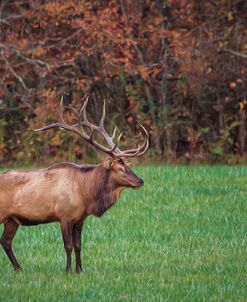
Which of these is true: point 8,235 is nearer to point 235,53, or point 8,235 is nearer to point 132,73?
point 132,73

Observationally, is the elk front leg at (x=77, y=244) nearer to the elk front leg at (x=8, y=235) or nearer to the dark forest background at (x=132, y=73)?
the elk front leg at (x=8, y=235)

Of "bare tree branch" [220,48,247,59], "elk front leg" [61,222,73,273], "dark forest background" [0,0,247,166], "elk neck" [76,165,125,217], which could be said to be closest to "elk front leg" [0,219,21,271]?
"elk front leg" [61,222,73,273]

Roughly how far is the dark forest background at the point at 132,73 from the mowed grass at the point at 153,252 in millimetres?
6522

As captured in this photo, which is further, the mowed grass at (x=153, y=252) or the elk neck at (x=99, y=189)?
the elk neck at (x=99, y=189)

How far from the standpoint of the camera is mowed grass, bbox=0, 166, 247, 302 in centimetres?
913

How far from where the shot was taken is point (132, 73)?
79.3ft

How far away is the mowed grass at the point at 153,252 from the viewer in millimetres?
9133

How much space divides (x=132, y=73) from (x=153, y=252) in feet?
42.1

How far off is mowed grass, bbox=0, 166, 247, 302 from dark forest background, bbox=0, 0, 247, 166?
6522 millimetres

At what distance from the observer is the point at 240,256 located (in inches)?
441

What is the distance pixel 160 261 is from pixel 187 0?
14269mm

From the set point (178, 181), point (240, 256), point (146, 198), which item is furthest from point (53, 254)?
point (178, 181)

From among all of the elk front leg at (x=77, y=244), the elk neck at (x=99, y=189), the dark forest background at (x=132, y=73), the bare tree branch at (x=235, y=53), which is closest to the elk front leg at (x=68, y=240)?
the elk front leg at (x=77, y=244)

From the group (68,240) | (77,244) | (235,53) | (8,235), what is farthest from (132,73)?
(68,240)
